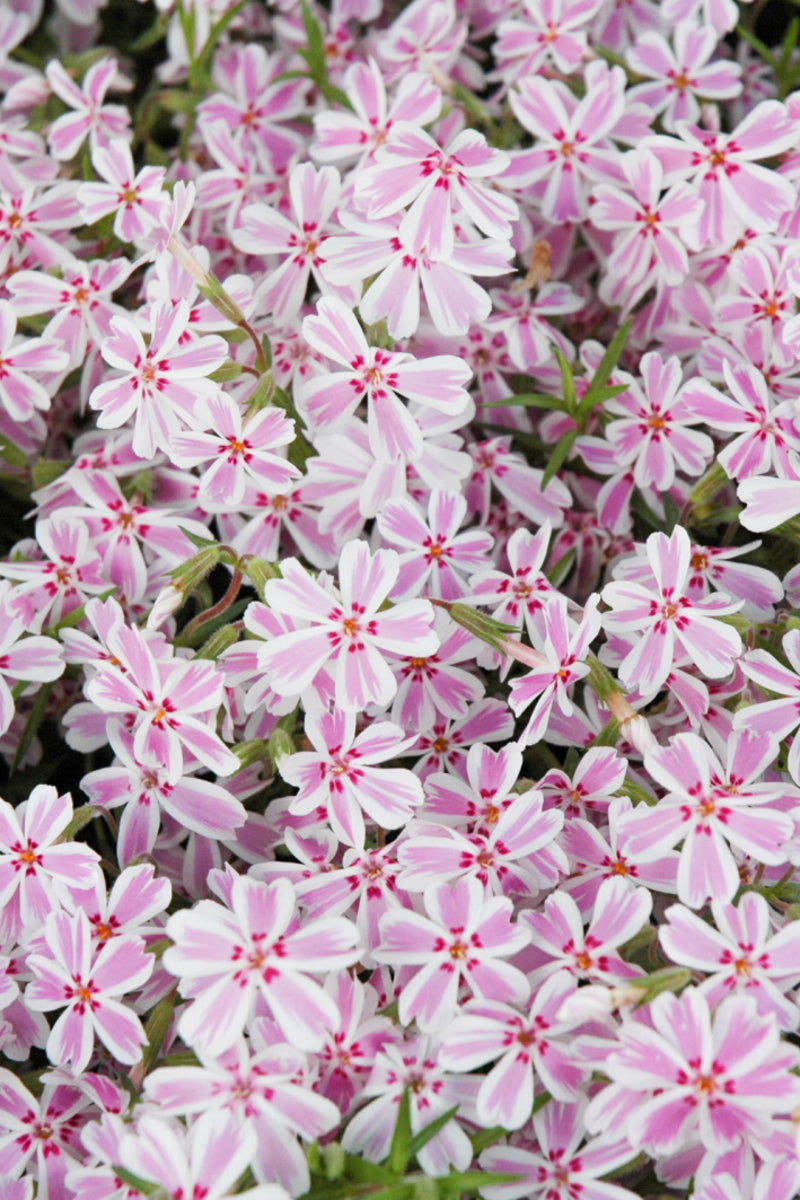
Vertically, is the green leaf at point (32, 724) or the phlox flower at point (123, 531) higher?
the phlox flower at point (123, 531)

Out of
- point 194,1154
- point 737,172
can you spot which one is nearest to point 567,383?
point 737,172

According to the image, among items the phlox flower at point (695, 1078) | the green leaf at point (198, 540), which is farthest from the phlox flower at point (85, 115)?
the phlox flower at point (695, 1078)

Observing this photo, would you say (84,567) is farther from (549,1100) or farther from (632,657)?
(549,1100)

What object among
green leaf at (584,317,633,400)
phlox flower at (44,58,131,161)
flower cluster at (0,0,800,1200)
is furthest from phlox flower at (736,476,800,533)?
phlox flower at (44,58,131,161)

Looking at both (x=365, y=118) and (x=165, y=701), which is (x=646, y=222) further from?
(x=165, y=701)

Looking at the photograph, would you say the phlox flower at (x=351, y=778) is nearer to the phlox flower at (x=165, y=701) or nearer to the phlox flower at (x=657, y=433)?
the phlox flower at (x=165, y=701)
